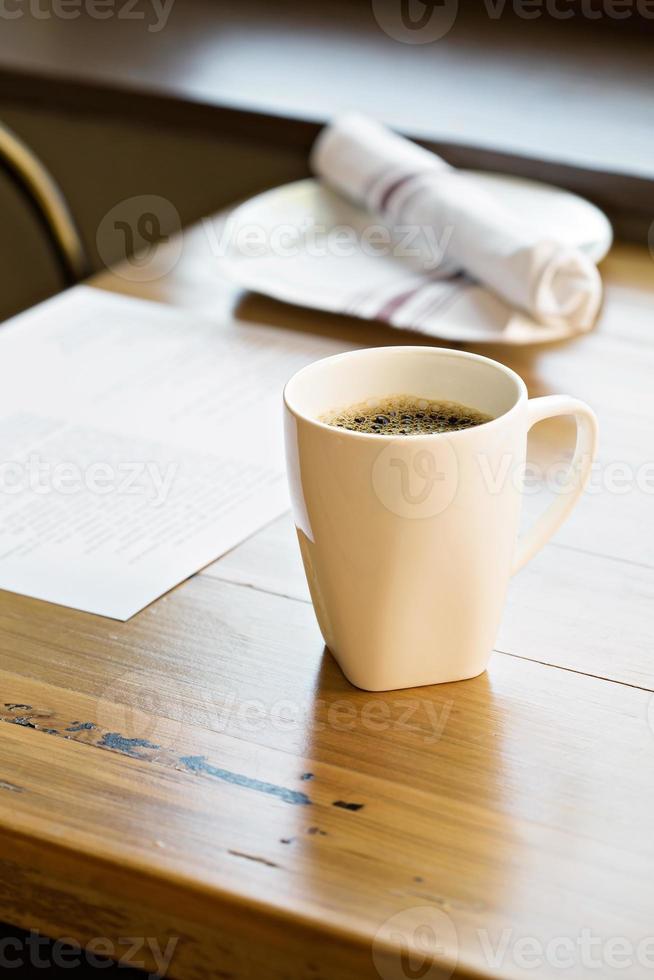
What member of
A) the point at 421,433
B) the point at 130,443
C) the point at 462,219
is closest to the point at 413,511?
the point at 421,433

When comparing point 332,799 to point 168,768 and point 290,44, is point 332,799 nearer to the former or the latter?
point 168,768

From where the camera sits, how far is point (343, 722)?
532 mm

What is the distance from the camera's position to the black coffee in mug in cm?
55

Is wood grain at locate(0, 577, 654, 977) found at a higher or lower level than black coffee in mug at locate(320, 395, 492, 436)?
lower

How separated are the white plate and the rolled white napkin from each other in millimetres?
19

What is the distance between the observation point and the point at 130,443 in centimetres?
80

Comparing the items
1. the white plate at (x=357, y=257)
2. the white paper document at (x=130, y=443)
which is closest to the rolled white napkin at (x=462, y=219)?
the white plate at (x=357, y=257)

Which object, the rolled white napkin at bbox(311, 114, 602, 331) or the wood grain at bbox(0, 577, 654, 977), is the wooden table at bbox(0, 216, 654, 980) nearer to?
the wood grain at bbox(0, 577, 654, 977)

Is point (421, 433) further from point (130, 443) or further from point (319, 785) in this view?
point (130, 443)

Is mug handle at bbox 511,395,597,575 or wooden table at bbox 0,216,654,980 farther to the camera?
mug handle at bbox 511,395,597,575

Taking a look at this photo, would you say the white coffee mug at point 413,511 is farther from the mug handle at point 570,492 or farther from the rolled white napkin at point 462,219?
the rolled white napkin at point 462,219

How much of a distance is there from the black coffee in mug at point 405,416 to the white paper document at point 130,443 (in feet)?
0.49

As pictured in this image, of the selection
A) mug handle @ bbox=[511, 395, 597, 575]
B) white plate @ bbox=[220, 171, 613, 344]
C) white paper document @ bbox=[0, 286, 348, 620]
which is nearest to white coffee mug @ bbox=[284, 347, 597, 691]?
mug handle @ bbox=[511, 395, 597, 575]

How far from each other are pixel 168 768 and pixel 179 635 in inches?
4.1
